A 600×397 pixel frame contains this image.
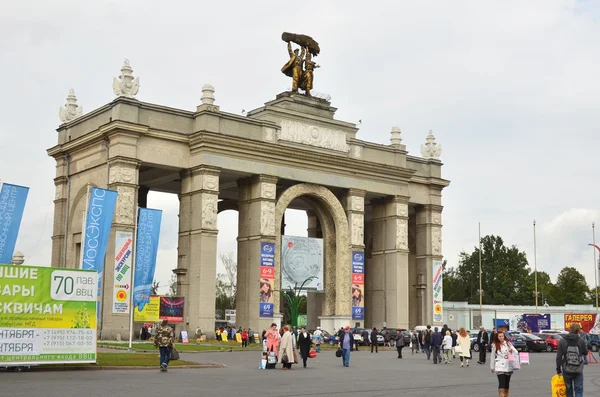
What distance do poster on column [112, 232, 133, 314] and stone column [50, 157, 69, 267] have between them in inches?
288

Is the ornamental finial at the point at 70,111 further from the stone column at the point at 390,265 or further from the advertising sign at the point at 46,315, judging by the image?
the advertising sign at the point at 46,315

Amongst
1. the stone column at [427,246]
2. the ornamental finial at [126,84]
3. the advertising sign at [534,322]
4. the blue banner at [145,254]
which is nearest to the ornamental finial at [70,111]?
the ornamental finial at [126,84]

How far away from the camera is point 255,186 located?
54.1m

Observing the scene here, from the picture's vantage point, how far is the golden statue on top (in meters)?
58.9

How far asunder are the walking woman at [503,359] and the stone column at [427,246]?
1898 inches

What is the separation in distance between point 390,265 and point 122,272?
2157 cm

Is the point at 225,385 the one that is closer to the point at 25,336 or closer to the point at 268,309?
the point at 25,336

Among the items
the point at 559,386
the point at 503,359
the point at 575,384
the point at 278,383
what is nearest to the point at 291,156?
the point at 278,383

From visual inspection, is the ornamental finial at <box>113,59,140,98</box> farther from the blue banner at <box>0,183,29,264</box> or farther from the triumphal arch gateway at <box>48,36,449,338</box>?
the blue banner at <box>0,183,29,264</box>

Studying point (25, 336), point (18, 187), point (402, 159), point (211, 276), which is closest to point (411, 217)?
point (402, 159)

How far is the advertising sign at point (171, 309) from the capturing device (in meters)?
48.9

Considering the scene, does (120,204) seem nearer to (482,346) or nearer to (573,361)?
(482,346)

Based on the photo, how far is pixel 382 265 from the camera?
203 ft

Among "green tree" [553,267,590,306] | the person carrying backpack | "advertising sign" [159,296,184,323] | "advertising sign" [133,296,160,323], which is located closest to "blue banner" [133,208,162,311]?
"advertising sign" [133,296,160,323]
